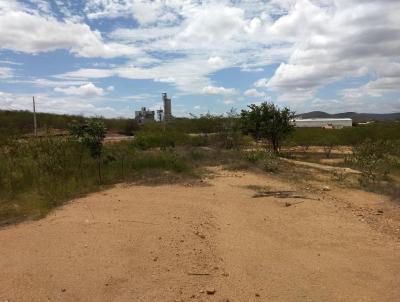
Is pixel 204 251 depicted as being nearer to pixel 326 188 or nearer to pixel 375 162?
pixel 326 188

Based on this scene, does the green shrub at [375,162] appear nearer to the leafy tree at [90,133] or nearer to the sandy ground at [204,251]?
the sandy ground at [204,251]

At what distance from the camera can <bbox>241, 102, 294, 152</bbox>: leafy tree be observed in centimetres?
2198

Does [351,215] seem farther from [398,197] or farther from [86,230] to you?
[86,230]

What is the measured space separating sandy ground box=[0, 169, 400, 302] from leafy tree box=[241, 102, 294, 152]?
41.0 feet

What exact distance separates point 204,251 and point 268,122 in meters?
16.4

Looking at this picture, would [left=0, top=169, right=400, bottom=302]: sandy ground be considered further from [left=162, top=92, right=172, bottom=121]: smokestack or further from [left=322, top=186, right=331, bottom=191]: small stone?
[left=162, top=92, right=172, bottom=121]: smokestack

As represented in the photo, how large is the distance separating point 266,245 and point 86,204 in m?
4.18

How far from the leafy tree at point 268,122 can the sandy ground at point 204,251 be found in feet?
41.0

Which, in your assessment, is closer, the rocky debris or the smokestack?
the rocky debris

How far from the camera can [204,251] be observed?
6.28m

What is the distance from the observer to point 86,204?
360 inches

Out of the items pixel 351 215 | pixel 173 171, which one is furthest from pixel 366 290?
pixel 173 171

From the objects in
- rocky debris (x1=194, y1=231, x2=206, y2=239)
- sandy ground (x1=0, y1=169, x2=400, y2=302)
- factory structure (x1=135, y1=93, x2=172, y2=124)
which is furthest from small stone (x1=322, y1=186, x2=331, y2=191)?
factory structure (x1=135, y1=93, x2=172, y2=124)

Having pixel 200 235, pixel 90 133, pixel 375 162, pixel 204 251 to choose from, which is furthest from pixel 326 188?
pixel 90 133
